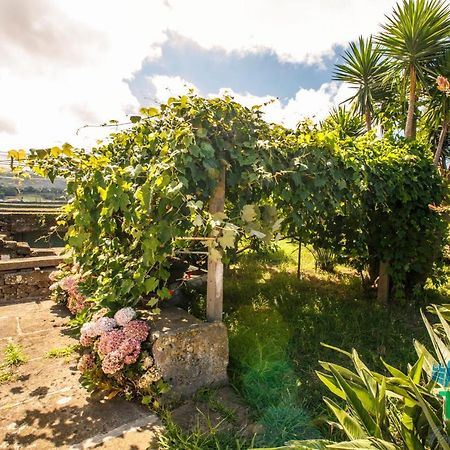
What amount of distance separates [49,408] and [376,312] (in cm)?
422

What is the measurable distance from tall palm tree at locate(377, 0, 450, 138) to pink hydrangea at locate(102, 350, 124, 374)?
773cm

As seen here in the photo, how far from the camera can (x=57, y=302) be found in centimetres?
492

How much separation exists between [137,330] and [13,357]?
5.07 feet

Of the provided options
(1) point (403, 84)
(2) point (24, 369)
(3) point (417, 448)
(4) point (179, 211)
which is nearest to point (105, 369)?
(2) point (24, 369)

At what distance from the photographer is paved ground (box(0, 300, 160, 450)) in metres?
2.15

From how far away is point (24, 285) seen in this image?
17.1 ft

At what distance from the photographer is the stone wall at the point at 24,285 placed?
508 cm

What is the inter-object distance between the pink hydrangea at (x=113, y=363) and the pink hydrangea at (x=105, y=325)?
261 millimetres

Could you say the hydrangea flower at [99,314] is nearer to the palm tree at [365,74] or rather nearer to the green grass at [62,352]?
the green grass at [62,352]

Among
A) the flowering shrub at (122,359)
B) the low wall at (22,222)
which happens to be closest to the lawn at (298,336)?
the flowering shrub at (122,359)

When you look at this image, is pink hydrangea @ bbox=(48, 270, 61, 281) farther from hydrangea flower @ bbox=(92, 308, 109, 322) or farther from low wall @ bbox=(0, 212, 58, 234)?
low wall @ bbox=(0, 212, 58, 234)

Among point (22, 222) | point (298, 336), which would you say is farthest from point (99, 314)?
point (22, 222)

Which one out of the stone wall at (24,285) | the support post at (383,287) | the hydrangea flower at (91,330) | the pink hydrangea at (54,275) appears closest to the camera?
the hydrangea flower at (91,330)

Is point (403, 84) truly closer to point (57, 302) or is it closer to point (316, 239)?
point (316, 239)
